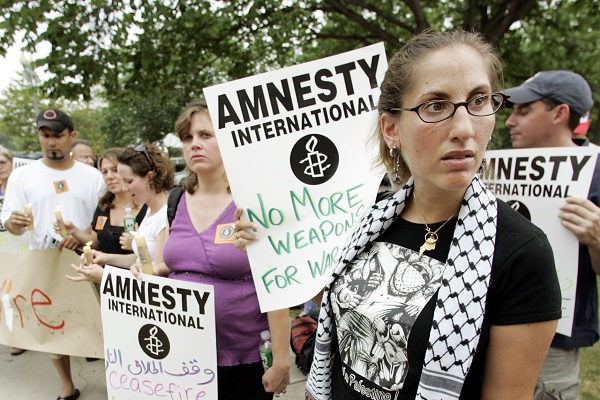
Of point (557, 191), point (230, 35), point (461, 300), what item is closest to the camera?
point (461, 300)

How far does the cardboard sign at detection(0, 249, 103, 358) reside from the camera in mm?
3100

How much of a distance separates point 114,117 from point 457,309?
31082 mm

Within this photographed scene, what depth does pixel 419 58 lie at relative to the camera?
3.99ft

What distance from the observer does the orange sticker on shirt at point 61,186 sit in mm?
3596

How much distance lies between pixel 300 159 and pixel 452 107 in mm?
796

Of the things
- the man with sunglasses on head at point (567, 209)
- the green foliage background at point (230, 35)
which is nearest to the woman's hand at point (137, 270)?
the man with sunglasses on head at point (567, 209)

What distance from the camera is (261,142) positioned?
1792mm

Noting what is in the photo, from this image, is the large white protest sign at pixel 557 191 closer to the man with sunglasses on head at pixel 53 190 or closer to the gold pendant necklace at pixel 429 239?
the gold pendant necklace at pixel 429 239

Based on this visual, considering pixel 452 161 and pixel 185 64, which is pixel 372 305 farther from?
pixel 185 64

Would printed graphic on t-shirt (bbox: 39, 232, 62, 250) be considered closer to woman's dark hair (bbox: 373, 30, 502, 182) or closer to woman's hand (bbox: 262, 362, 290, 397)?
woman's hand (bbox: 262, 362, 290, 397)

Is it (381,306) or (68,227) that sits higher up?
(381,306)

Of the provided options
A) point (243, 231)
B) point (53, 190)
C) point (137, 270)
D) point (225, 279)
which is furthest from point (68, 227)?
point (243, 231)

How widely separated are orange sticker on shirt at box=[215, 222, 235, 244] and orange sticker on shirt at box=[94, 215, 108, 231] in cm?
196

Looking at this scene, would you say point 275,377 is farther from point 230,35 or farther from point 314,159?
point 230,35
